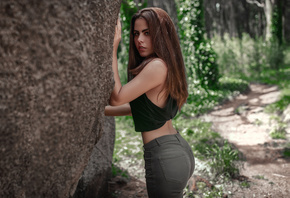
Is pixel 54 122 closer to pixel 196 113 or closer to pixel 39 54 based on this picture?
pixel 39 54

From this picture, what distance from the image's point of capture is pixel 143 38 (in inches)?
A: 64.7

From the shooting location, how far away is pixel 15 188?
1.09 metres

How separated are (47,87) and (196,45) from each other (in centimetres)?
889

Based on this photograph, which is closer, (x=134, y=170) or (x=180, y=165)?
(x=180, y=165)

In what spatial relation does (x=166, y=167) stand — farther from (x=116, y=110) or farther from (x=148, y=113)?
(x=116, y=110)

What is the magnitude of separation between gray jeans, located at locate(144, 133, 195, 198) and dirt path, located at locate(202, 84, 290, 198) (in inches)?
78.7

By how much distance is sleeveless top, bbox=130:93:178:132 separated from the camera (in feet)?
5.26

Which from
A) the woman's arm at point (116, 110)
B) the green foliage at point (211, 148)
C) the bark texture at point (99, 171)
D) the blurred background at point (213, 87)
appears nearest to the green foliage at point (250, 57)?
the blurred background at point (213, 87)

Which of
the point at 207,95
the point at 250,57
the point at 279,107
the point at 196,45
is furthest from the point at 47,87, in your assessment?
the point at 250,57

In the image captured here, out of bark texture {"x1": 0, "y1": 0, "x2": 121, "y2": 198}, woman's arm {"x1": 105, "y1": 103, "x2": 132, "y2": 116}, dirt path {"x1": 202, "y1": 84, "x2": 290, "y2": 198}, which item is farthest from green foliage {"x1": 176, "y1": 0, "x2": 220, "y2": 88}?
bark texture {"x1": 0, "y1": 0, "x2": 121, "y2": 198}

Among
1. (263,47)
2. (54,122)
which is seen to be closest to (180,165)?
(54,122)

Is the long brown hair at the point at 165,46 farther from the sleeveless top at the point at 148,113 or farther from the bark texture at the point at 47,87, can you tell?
the bark texture at the point at 47,87

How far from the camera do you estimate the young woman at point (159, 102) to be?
1.54 m

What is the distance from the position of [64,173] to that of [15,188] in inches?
8.8
